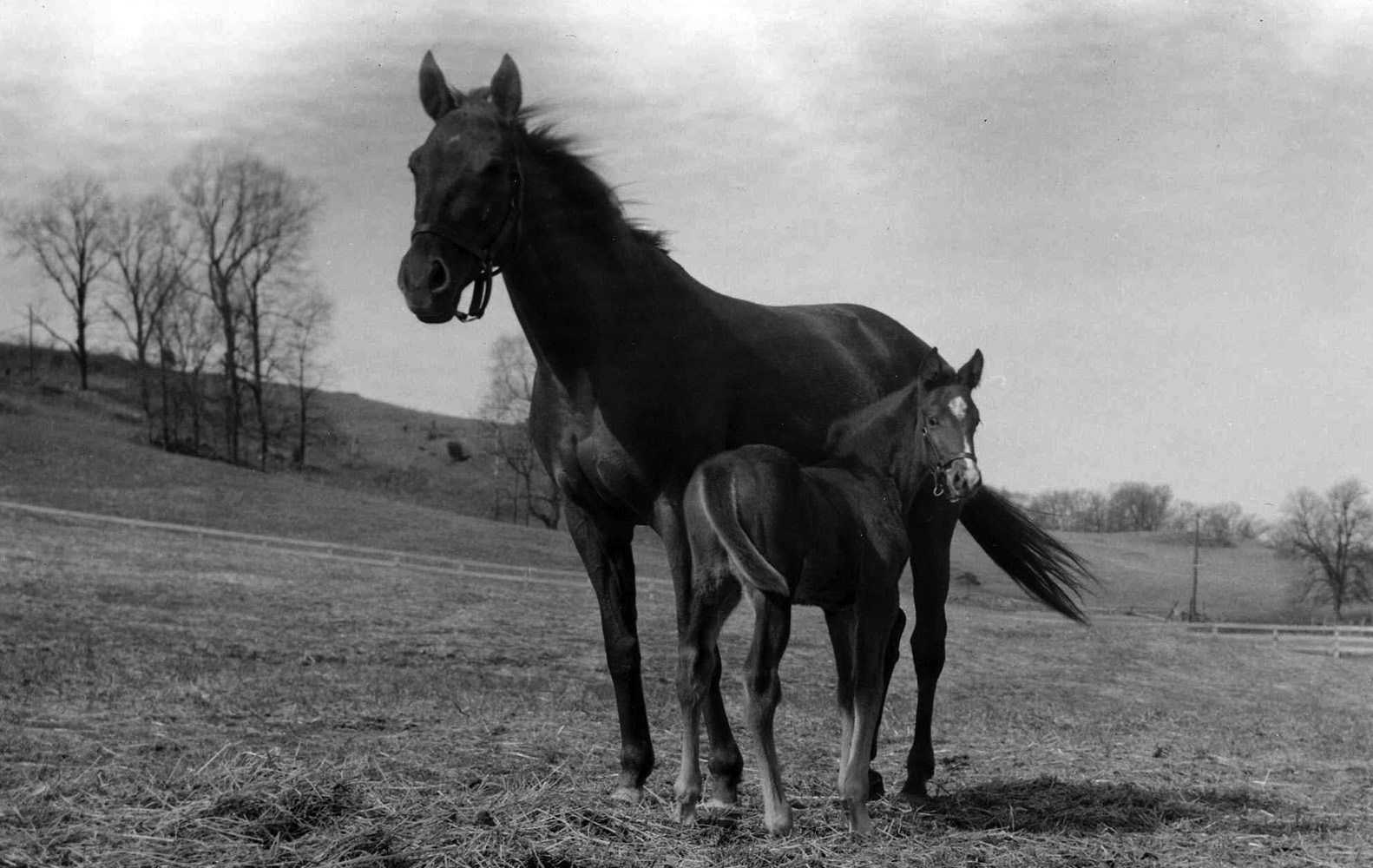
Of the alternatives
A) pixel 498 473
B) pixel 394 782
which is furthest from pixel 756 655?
pixel 498 473

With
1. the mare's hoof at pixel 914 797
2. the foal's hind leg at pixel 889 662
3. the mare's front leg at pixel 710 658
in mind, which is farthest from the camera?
the mare's hoof at pixel 914 797

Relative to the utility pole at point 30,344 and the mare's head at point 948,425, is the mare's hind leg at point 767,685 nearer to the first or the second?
the mare's head at point 948,425

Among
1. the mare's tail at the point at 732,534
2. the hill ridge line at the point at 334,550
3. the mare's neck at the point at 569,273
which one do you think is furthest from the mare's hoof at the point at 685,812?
the hill ridge line at the point at 334,550

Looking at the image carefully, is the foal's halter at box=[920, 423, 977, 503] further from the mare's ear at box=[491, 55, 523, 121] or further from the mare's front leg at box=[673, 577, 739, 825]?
the mare's ear at box=[491, 55, 523, 121]

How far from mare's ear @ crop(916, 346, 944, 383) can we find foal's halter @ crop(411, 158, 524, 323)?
2.06 m

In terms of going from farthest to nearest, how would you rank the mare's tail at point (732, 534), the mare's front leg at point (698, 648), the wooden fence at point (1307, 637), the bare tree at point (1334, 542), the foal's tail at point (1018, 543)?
1. the bare tree at point (1334, 542)
2. the wooden fence at point (1307, 637)
3. the foal's tail at point (1018, 543)
4. the mare's front leg at point (698, 648)
5. the mare's tail at point (732, 534)

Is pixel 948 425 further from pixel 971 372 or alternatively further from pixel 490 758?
pixel 490 758

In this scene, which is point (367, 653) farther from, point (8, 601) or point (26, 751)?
point (26, 751)

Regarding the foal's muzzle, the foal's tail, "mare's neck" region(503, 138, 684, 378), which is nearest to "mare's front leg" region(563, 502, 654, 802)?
"mare's neck" region(503, 138, 684, 378)

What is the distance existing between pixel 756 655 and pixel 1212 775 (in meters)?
5.14

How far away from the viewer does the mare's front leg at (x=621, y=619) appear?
21.1ft

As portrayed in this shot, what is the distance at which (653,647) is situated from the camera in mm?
22734

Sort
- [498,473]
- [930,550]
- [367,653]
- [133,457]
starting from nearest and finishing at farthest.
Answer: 1. [930,550]
2. [367,653]
3. [133,457]
4. [498,473]

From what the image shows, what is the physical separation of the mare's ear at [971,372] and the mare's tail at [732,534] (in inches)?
58.5
